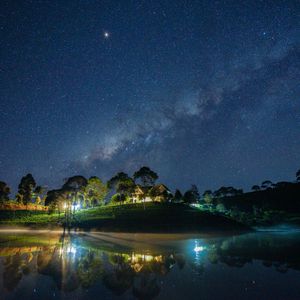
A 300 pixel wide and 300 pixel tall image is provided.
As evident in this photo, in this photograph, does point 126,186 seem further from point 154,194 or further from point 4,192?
point 4,192

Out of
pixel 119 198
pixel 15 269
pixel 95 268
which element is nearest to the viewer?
pixel 15 269

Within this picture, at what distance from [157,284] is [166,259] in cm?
710

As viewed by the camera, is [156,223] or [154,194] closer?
[156,223]

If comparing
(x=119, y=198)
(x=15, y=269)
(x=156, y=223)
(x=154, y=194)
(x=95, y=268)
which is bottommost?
Answer: (x=95, y=268)

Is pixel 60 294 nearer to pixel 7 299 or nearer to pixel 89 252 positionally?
pixel 7 299

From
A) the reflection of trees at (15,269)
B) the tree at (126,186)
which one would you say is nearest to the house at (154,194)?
the tree at (126,186)

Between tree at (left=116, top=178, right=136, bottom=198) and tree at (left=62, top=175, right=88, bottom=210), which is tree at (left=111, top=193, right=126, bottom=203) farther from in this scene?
tree at (left=62, top=175, right=88, bottom=210)

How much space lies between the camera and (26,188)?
289 ft

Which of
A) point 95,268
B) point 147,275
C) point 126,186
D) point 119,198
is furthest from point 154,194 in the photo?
point 147,275

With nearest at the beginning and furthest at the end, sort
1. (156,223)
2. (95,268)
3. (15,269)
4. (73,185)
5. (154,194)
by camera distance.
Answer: (15,269), (95,268), (156,223), (73,185), (154,194)

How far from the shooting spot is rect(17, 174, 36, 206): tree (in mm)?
87500

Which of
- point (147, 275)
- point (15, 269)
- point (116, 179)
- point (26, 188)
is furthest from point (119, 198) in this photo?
point (147, 275)

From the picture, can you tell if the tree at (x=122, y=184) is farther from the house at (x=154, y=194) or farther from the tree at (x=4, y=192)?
the tree at (x=4, y=192)

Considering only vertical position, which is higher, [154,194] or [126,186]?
[126,186]
